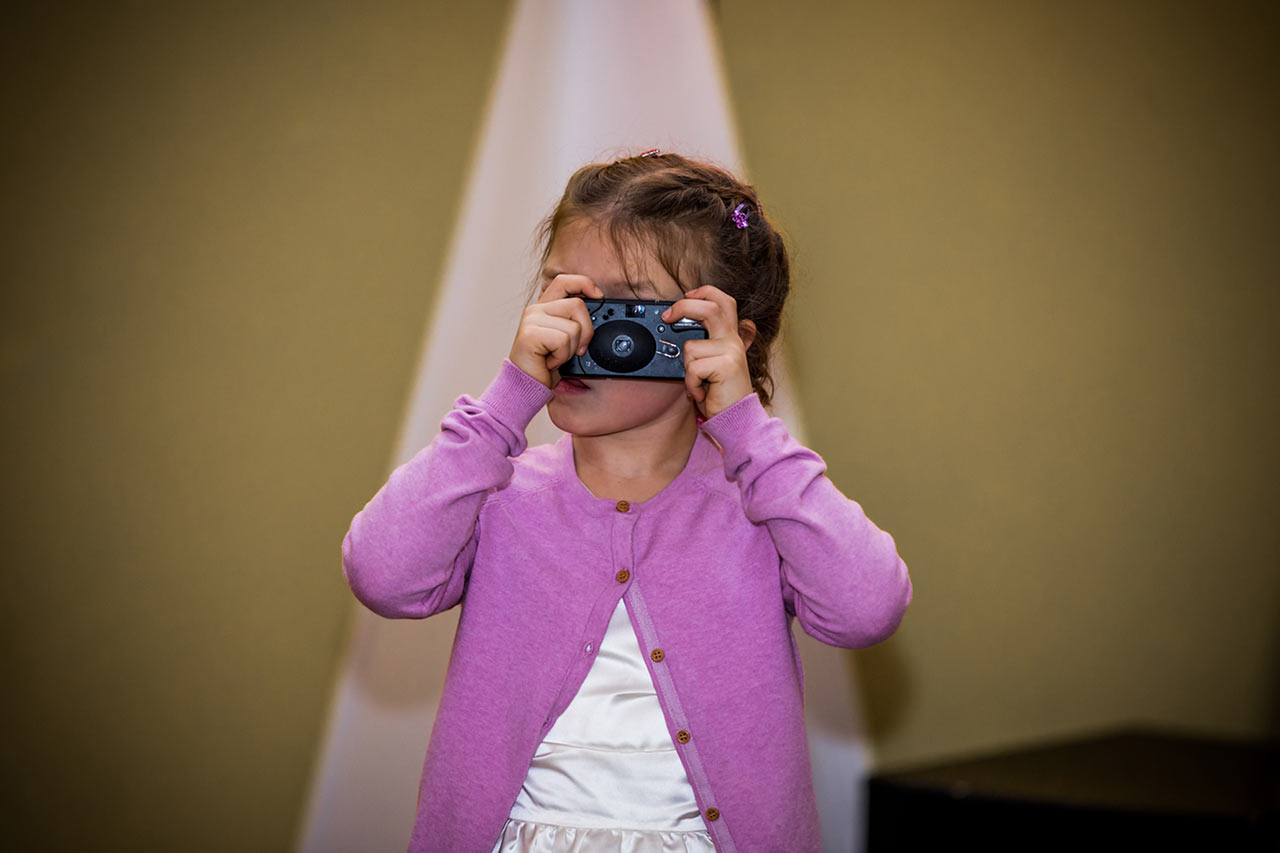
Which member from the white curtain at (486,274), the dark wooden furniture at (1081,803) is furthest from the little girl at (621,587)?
the dark wooden furniture at (1081,803)

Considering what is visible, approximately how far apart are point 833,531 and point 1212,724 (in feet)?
4.47

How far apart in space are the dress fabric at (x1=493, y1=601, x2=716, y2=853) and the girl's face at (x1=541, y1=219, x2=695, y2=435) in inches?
7.2

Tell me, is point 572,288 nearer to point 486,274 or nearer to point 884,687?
point 486,274

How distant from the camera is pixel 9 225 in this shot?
3.56ft

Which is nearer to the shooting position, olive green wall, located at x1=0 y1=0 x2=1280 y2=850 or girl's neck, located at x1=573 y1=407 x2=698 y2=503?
girl's neck, located at x1=573 y1=407 x2=698 y2=503

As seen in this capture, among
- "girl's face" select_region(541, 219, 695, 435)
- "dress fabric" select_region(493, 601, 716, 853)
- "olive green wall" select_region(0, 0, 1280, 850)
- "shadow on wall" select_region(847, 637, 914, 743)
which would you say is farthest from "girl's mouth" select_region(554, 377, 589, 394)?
"shadow on wall" select_region(847, 637, 914, 743)

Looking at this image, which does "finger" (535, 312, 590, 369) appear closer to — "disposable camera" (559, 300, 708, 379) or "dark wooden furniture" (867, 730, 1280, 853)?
"disposable camera" (559, 300, 708, 379)

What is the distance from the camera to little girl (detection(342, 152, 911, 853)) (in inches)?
33.8

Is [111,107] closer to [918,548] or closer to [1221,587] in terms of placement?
[918,548]

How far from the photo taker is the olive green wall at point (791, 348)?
1129mm

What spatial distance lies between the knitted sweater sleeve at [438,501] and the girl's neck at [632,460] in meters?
0.11

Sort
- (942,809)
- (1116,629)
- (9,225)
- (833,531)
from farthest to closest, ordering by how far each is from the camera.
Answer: (1116,629) < (942,809) < (9,225) < (833,531)

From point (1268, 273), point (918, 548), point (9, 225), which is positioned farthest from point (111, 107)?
point (1268, 273)

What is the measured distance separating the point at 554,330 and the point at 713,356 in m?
0.13
